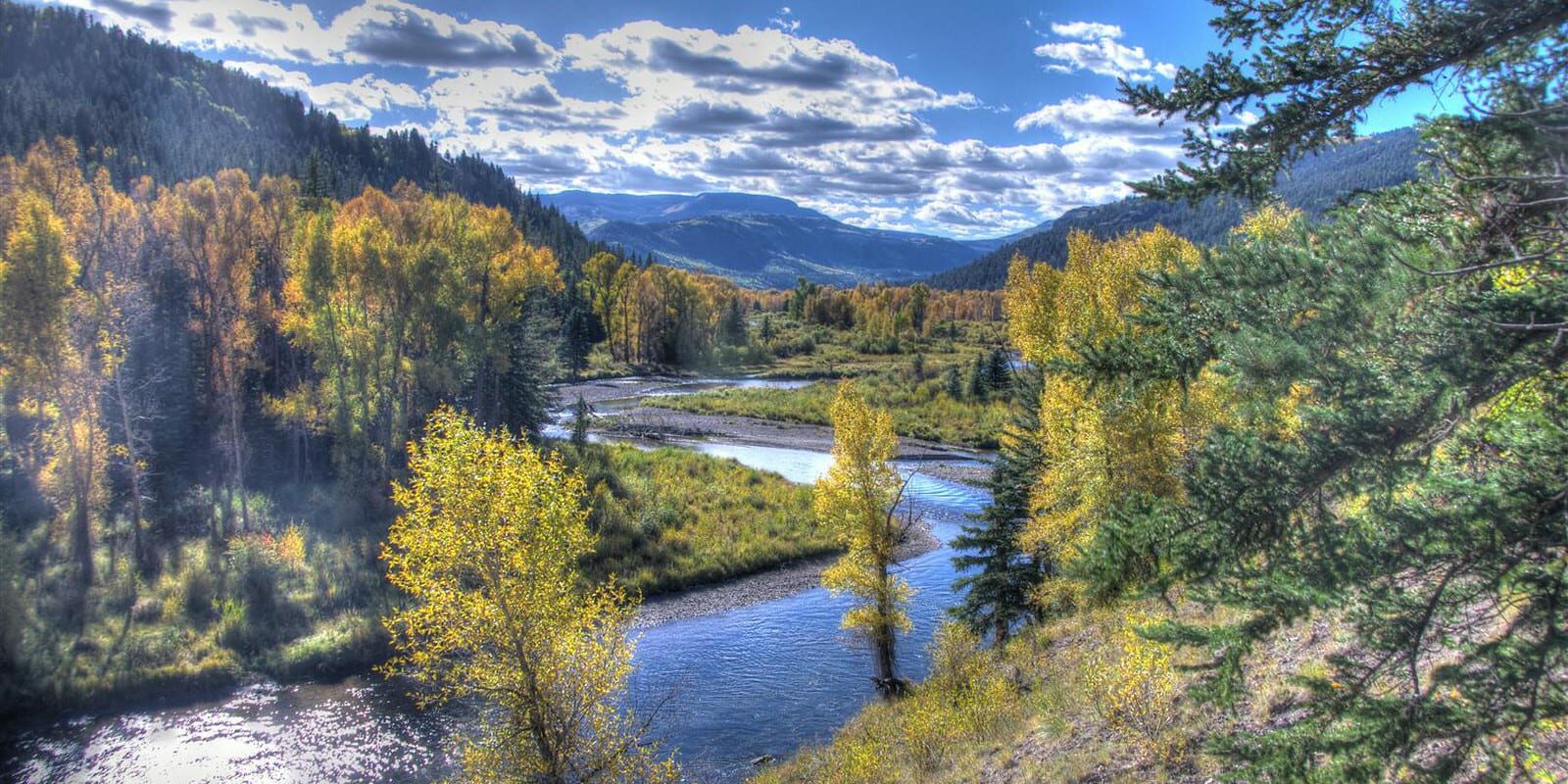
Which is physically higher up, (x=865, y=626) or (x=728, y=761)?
(x=865, y=626)

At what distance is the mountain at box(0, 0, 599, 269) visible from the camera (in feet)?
391

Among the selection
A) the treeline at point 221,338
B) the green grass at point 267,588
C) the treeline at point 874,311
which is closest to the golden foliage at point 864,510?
the green grass at point 267,588

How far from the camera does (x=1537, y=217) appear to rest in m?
6.21

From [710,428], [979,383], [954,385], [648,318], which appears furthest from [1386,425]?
[648,318]

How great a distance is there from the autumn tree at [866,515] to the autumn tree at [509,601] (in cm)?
976

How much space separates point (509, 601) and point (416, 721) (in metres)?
10.9

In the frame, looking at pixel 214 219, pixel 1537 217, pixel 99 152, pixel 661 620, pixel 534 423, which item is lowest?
pixel 661 620

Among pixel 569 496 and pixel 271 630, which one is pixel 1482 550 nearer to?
pixel 569 496

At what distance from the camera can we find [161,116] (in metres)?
142

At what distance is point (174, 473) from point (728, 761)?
30.4m

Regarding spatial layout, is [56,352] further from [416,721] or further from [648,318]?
[648,318]

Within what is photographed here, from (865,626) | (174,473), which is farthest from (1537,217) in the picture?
(174,473)

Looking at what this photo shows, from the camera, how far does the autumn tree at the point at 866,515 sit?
24734 millimetres

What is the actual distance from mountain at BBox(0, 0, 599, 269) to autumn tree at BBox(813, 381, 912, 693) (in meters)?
101
